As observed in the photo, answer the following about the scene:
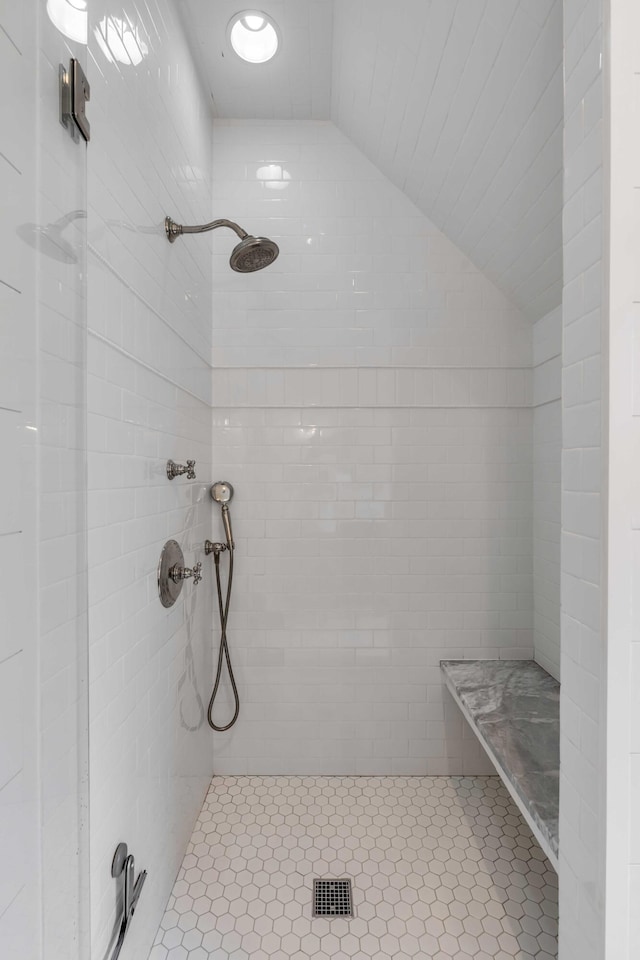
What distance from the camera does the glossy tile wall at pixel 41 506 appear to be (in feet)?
1.81

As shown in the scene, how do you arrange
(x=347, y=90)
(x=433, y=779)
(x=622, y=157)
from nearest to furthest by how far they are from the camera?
1. (x=622, y=157)
2. (x=347, y=90)
3. (x=433, y=779)

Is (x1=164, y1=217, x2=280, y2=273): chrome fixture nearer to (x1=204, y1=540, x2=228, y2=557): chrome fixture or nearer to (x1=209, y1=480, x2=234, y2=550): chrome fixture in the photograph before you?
(x1=209, y1=480, x2=234, y2=550): chrome fixture

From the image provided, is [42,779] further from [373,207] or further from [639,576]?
[373,207]

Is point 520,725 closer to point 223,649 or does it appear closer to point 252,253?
point 223,649

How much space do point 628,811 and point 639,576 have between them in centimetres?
42

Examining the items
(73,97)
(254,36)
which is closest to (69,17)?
(73,97)

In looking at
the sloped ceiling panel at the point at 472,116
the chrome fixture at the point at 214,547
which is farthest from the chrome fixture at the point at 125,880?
the sloped ceiling panel at the point at 472,116

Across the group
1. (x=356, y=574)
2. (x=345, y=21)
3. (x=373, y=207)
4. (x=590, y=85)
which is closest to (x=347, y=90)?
(x=345, y=21)

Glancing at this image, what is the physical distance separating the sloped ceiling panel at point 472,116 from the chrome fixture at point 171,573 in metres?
1.62

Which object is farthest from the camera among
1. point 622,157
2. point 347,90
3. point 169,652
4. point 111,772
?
point 347,90

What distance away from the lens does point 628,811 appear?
912mm

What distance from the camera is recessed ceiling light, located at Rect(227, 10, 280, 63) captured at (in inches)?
70.8

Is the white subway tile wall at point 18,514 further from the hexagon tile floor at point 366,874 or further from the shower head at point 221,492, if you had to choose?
the shower head at point 221,492

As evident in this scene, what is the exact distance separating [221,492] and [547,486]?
1.37 meters
